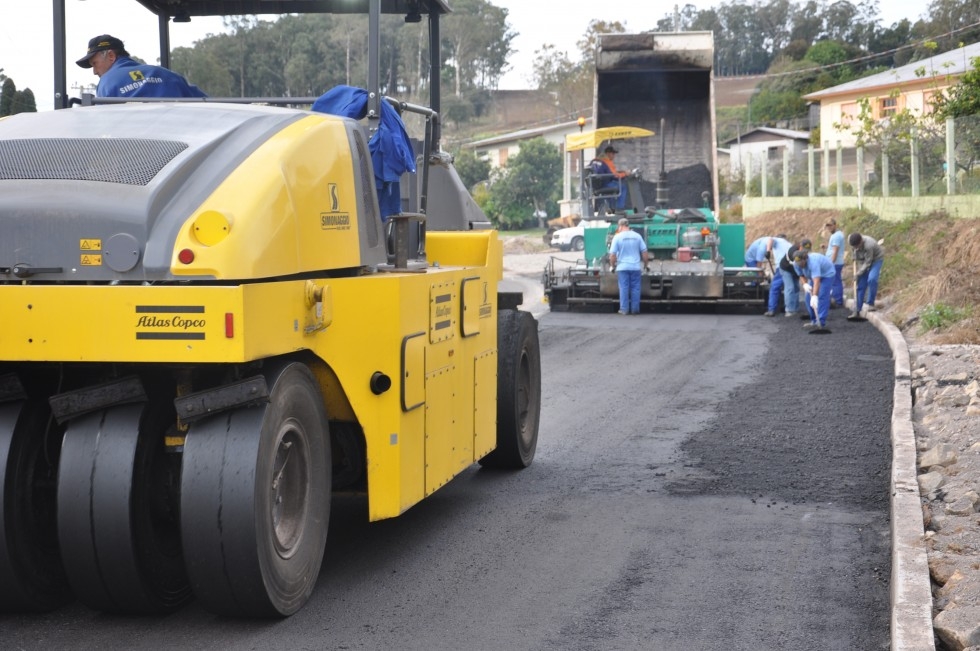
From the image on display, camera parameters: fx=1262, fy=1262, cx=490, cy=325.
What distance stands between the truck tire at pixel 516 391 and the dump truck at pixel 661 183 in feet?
41.3

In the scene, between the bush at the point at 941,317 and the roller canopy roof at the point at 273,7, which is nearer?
the roller canopy roof at the point at 273,7

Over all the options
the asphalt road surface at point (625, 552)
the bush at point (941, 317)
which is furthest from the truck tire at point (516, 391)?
the bush at point (941, 317)

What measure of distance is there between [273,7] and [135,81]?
1149 millimetres

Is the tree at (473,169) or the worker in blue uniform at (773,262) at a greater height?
the tree at (473,169)

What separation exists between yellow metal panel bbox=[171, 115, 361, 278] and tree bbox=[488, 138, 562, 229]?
52054 millimetres

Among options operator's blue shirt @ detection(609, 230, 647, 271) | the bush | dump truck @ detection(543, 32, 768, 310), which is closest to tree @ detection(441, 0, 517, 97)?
dump truck @ detection(543, 32, 768, 310)

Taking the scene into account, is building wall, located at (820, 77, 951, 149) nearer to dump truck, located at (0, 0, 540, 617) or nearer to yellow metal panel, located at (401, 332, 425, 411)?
yellow metal panel, located at (401, 332, 425, 411)

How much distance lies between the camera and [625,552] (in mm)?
6129

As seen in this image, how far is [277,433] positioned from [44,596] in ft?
3.71

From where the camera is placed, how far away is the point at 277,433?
4.79 metres

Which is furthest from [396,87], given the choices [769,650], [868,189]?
[868,189]

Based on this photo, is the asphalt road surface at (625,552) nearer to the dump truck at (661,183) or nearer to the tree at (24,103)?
the tree at (24,103)

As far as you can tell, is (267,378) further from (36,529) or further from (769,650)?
(769,650)

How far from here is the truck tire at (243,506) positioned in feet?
15.1
